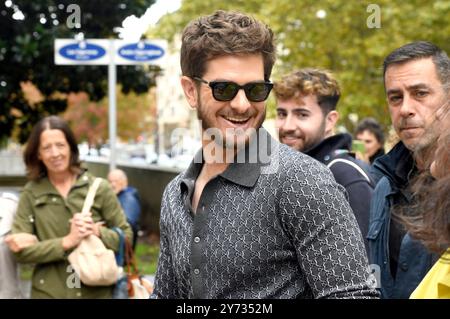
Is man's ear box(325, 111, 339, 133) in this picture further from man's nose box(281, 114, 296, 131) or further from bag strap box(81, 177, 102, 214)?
bag strap box(81, 177, 102, 214)

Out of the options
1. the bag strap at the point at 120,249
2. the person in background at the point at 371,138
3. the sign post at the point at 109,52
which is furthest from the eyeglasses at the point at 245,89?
the person in background at the point at 371,138

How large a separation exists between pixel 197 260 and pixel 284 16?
51.3 feet

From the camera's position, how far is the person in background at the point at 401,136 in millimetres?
3246

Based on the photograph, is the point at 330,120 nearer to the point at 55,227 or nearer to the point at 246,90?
the point at 55,227

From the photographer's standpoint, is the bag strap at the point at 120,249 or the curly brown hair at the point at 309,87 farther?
the bag strap at the point at 120,249

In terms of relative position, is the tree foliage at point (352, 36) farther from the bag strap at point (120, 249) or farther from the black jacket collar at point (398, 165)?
the black jacket collar at point (398, 165)

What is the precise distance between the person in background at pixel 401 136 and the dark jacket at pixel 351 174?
22 centimetres

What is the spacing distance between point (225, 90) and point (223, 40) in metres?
0.15

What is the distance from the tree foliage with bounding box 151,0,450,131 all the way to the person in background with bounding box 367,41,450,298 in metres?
11.9

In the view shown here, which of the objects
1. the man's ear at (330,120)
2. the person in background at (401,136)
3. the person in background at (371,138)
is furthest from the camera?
the person in background at (371,138)

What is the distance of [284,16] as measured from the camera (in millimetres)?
17359

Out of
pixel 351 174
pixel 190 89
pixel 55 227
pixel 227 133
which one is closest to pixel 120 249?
pixel 55 227
